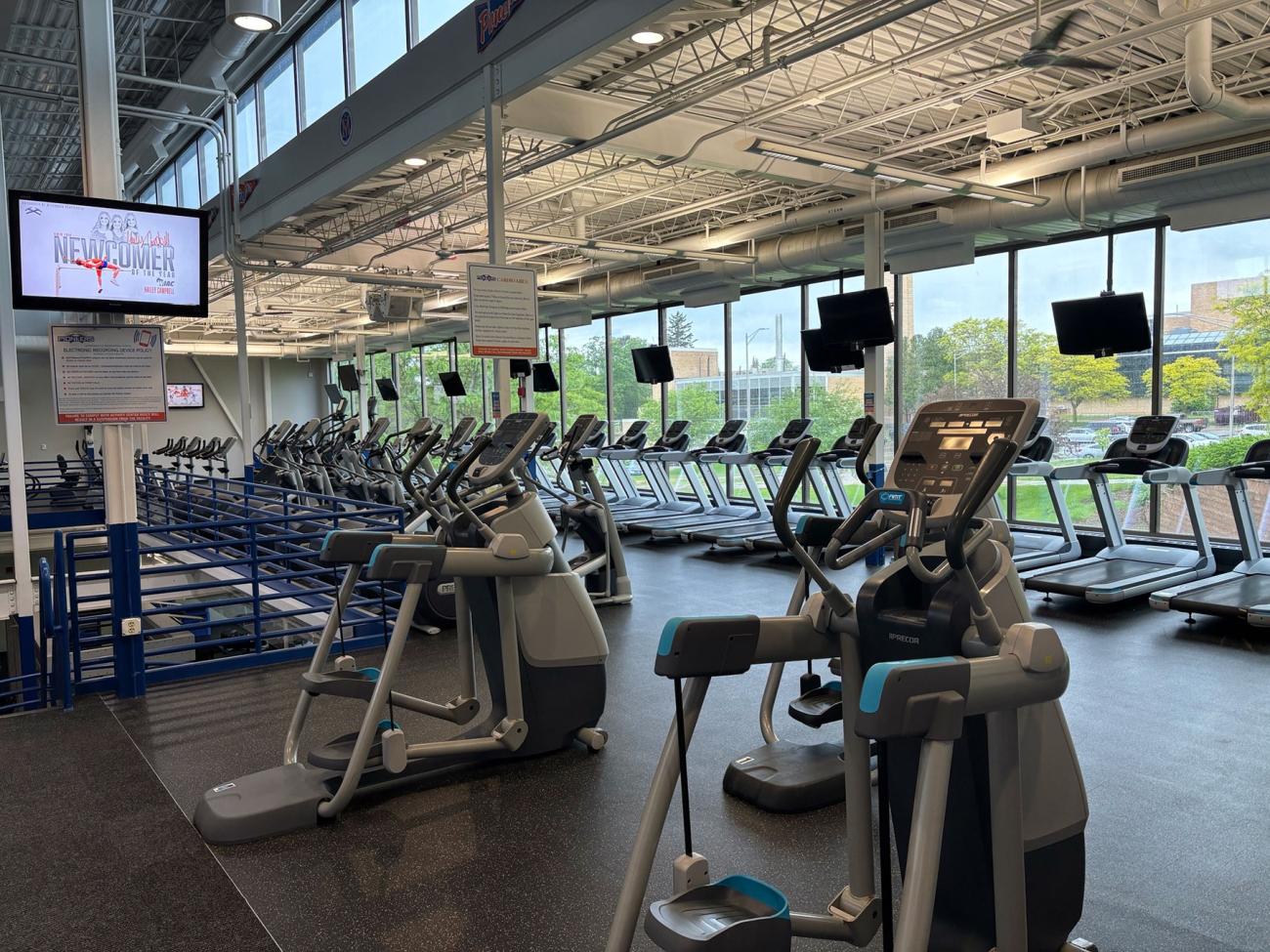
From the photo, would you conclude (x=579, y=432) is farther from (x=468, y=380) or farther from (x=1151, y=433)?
(x=468, y=380)

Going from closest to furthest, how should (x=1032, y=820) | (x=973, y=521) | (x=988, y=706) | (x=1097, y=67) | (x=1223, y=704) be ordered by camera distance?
(x=988, y=706) → (x=1032, y=820) → (x=973, y=521) → (x=1223, y=704) → (x=1097, y=67)

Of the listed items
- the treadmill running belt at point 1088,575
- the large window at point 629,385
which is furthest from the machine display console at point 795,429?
the large window at point 629,385

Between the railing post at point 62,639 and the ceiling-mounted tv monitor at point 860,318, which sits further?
the ceiling-mounted tv monitor at point 860,318

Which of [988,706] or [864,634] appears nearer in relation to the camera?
[988,706]

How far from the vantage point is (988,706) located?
179cm

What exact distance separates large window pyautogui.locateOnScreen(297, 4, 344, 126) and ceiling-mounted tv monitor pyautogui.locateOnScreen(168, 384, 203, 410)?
520 inches

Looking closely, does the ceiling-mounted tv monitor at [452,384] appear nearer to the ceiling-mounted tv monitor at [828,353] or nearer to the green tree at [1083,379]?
the ceiling-mounted tv monitor at [828,353]

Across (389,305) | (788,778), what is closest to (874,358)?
(788,778)

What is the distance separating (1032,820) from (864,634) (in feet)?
1.77

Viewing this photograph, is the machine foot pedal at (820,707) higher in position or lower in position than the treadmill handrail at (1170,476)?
lower

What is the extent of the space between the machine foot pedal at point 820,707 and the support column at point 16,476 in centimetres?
429

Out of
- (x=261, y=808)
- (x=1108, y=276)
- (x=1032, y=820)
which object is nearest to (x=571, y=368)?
(x=1108, y=276)

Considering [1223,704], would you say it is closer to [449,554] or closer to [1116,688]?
[1116,688]

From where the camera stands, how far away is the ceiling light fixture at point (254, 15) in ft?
22.5
